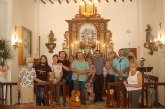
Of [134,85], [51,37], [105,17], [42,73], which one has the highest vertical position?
[105,17]

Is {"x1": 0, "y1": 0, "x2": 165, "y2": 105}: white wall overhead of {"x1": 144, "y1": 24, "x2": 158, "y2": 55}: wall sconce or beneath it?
overhead

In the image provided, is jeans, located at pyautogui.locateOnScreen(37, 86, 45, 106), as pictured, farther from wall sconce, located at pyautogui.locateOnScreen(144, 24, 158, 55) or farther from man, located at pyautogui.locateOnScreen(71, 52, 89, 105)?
wall sconce, located at pyautogui.locateOnScreen(144, 24, 158, 55)

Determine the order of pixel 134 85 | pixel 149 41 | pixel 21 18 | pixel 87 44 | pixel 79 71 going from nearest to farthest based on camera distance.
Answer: pixel 134 85 → pixel 79 71 → pixel 21 18 → pixel 149 41 → pixel 87 44

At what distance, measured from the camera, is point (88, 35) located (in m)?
12.1

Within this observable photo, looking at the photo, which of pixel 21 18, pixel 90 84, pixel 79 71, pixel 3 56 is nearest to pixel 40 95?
pixel 79 71

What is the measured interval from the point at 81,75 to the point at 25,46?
3.74 meters

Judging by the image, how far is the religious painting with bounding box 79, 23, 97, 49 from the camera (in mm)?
11899

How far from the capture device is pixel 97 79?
7965mm

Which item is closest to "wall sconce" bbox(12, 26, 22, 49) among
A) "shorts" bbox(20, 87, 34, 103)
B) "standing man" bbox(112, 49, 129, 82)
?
"shorts" bbox(20, 87, 34, 103)

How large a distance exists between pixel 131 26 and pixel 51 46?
12.7 ft

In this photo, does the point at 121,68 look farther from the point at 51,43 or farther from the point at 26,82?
the point at 51,43

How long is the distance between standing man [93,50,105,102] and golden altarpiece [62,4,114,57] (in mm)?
3902

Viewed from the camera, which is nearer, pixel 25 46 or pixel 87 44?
pixel 25 46

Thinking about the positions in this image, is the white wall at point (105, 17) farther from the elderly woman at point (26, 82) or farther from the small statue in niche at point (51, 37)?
the elderly woman at point (26, 82)
